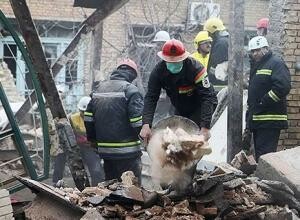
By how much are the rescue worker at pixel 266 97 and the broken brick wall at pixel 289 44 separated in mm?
498

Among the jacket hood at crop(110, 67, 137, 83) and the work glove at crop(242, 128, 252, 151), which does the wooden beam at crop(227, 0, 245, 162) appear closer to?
the work glove at crop(242, 128, 252, 151)

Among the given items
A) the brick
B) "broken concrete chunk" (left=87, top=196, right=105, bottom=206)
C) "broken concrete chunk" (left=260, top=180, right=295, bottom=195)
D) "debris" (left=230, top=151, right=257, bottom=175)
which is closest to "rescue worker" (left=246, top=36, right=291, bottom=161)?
the brick

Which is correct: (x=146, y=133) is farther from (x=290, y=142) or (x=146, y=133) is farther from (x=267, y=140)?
(x=290, y=142)

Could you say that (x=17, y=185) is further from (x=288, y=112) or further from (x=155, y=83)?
(x=288, y=112)

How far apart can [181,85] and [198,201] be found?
1496 mm

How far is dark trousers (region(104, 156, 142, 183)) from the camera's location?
6680mm

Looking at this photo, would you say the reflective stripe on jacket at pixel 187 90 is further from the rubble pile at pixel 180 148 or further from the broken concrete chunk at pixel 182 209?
the broken concrete chunk at pixel 182 209

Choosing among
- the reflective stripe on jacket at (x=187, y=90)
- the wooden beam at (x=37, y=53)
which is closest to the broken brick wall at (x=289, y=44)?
the reflective stripe on jacket at (x=187, y=90)

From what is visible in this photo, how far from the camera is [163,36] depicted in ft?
33.2

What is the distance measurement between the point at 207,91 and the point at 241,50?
1.81 meters

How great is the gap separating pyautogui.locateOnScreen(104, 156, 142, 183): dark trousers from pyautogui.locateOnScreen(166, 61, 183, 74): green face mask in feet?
4.55

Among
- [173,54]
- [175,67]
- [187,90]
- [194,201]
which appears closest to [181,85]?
[187,90]

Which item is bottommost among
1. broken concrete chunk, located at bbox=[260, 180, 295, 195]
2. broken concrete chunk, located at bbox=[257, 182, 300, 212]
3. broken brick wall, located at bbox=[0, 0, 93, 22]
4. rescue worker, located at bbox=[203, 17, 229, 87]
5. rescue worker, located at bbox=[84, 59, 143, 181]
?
broken concrete chunk, located at bbox=[257, 182, 300, 212]

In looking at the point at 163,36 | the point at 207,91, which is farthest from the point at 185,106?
the point at 163,36
